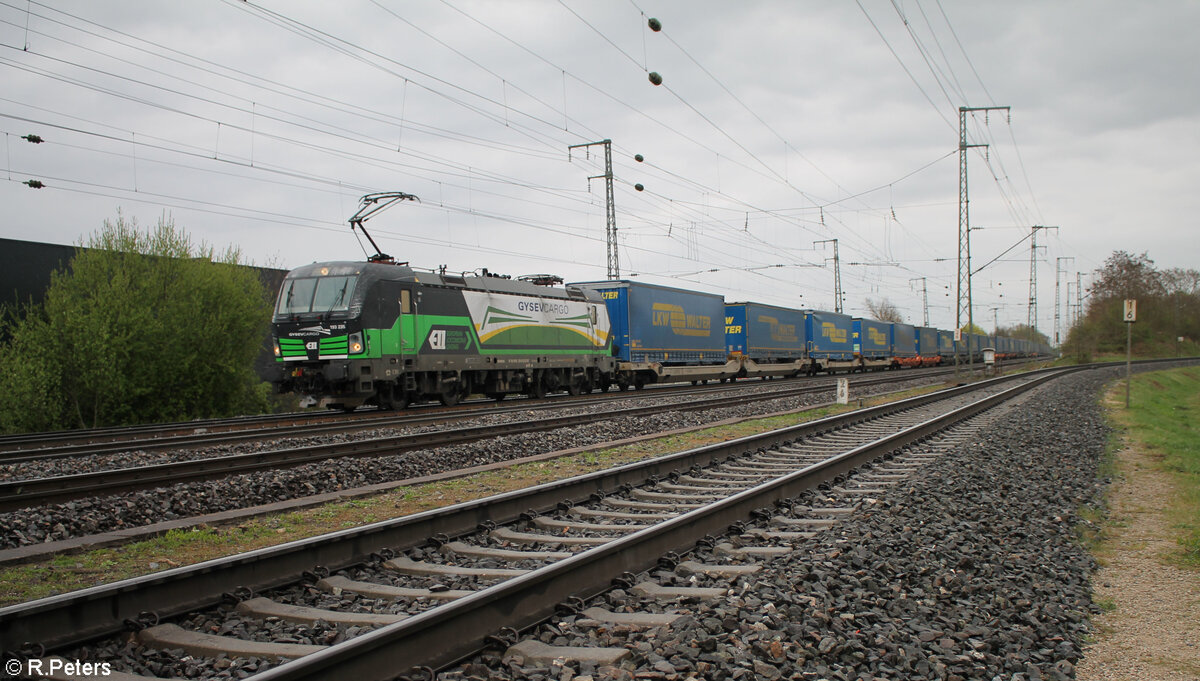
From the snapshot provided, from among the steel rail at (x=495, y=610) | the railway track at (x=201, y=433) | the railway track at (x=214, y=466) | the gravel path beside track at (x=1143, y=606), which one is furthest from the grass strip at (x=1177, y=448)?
the railway track at (x=201, y=433)

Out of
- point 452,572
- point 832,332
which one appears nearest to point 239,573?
point 452,572

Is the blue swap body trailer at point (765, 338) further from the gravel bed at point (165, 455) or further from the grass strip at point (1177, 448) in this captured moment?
the gravel bed at point (165, 455)

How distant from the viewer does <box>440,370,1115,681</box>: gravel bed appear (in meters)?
3.33

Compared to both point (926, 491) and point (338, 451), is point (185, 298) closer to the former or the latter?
point (338, 451)

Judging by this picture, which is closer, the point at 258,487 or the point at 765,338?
the point at 258,487

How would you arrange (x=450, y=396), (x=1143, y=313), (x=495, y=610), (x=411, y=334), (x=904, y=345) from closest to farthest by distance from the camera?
(x=495, y=610)
(x=411, y=334)
(x=450, y=396)
(x=904, y=345)
(x=1143, y=313)

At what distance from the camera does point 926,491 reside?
746 cm

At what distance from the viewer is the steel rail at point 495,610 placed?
298 centimetres

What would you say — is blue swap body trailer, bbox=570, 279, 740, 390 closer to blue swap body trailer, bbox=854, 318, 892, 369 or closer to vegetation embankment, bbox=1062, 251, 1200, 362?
blue swap body trailer, bbox=854, 318, 892, 369

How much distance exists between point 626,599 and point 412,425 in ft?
34.8

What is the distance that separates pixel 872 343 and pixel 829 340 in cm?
793

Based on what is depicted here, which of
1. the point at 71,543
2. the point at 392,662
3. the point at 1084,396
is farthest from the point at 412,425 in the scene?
the point at 1084,396

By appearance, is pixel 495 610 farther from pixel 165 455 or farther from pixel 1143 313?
pixel 1143 313

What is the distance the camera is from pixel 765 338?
35688 millimetres
